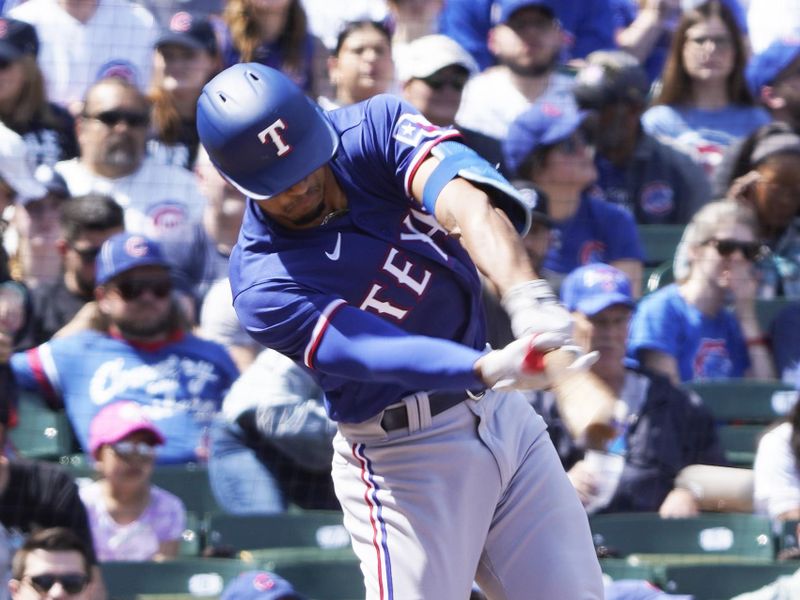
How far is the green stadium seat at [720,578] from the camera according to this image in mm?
4164

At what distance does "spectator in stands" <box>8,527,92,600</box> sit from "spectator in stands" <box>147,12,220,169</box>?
190cm

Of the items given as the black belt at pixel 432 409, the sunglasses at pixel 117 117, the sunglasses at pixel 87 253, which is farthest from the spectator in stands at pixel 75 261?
the black belt at pixel 432 409

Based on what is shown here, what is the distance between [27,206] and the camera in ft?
16.8

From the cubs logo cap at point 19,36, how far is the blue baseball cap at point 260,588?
2.52 metres

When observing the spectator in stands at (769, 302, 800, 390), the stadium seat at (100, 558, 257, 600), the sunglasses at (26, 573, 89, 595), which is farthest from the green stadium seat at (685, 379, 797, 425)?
the sunglasses at (26, 573, 89, 595)

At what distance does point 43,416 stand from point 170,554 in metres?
0.74

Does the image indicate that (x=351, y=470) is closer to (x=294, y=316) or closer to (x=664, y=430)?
(x=294, y=316)

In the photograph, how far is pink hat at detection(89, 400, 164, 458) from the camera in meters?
4.39

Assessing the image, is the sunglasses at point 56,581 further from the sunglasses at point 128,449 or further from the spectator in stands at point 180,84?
the spectator in stands at point 180,84

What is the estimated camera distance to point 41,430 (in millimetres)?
4766

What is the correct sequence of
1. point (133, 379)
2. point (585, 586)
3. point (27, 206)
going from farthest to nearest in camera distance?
point (27, 206) < point (133, 379) < point (585, 586)

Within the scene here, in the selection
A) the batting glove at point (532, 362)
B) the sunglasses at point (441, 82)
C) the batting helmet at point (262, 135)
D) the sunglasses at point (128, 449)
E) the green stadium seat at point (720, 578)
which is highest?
the batting helmet at point (262, 135)

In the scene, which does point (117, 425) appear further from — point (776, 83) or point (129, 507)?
point (776, 83)

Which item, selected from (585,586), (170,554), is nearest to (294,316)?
(585,586)
